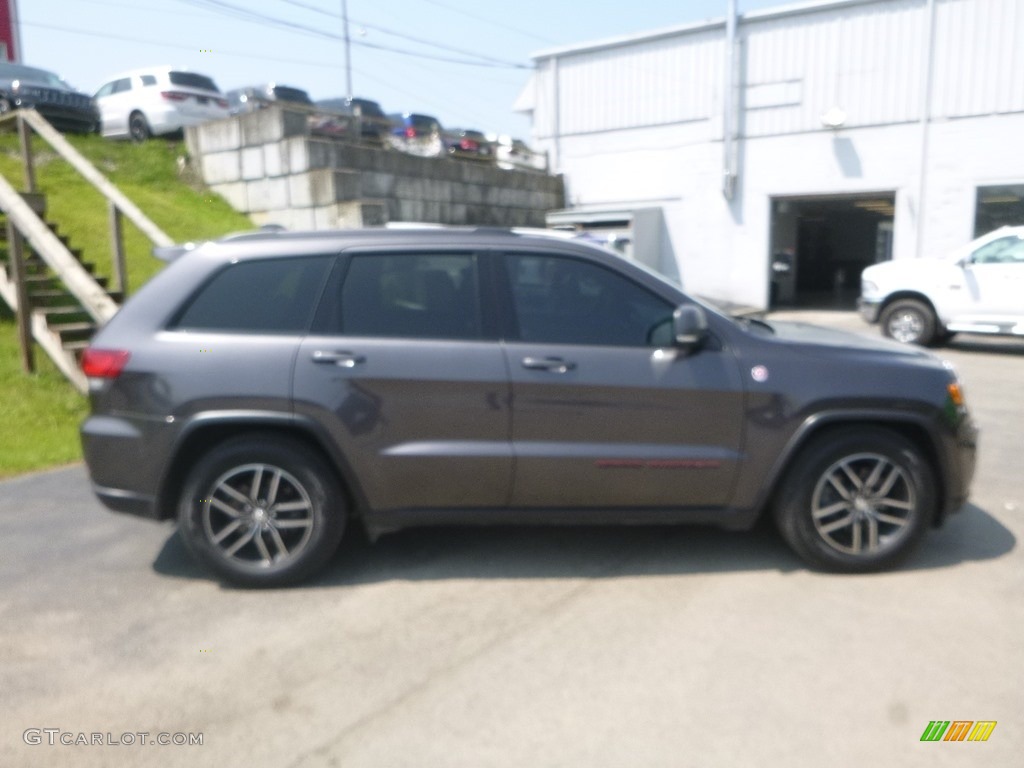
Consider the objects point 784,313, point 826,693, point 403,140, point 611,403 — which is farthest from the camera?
point 784,313

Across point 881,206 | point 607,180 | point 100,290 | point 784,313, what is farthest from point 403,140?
point 881,206

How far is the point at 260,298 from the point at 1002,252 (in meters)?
11.5

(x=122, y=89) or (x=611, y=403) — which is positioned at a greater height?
(x=122, y=89)

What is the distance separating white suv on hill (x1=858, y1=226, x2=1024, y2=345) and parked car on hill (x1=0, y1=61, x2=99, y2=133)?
14.9m

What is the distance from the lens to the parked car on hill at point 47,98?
53.0ft

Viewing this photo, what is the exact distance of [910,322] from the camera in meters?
13.1

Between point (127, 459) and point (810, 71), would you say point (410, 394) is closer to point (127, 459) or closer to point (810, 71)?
point (127, 459)

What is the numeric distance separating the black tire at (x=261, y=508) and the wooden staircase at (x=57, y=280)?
4196mm

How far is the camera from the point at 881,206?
73.1 ft

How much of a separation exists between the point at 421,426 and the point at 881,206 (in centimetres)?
2117

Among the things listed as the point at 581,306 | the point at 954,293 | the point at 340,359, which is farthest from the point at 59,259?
the point at 954,293

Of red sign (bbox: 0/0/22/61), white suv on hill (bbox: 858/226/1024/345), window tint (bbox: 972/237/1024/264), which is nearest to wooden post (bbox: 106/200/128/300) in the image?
white suv on hill (bbox: 858/226/1024/345)

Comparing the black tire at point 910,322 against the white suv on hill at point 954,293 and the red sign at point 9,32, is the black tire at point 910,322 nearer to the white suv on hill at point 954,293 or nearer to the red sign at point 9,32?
the white suv on hill at point 954,293

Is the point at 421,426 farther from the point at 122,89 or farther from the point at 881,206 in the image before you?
the point at 881,206
